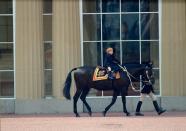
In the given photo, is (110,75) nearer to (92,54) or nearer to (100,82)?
(100,82)

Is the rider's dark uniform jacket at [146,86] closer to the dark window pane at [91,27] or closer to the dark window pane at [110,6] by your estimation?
the dark window pane at [91,27]

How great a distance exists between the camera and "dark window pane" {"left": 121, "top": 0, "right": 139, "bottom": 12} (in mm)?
23469

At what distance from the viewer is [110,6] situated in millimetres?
23469

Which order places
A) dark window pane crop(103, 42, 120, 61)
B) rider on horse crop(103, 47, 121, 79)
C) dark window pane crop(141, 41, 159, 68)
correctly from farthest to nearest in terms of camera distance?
dark window pane crop(141, 41, 159, 68) < dark window pane crop(103, 42, 120, 61) < rider on horse crop(103, 47, 121, 79)

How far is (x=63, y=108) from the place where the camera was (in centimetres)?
2305

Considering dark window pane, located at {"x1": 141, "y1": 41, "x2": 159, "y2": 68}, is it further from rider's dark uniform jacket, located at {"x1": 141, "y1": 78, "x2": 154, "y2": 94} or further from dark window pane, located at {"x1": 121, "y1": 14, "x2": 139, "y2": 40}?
rider's dark uniform jacket, located at {"x1": 141, "y1": 78, "x2": 154, "y2": 94}

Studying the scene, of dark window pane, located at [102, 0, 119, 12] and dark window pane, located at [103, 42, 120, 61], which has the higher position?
dark window pane, located at [102, 0, 119, 12]

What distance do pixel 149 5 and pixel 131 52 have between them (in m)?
1.91

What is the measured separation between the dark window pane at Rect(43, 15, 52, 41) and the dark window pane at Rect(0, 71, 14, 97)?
73.2 inches

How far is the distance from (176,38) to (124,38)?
193cm

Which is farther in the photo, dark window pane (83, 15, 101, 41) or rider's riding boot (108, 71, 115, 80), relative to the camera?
dark window pane (83, 15, 101, 41)

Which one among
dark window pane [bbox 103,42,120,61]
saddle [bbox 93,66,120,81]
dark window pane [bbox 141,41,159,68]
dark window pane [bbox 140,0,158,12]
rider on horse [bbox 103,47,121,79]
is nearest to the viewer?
rider on horse [bbox 103,47,121,79]

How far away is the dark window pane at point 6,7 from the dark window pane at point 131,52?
4.45 metres
